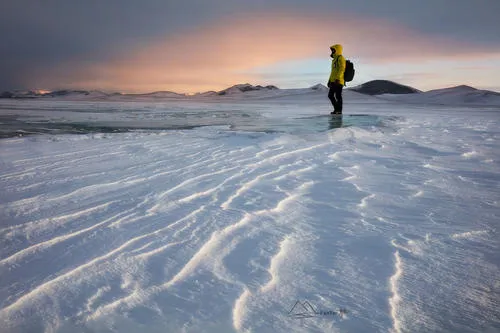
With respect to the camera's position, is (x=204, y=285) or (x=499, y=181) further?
(x=499, y=181)

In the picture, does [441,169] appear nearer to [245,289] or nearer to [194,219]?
[194,219]

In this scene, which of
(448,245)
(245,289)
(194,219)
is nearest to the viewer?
(245,289)

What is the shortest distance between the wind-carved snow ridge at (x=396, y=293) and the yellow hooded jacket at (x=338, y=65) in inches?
304

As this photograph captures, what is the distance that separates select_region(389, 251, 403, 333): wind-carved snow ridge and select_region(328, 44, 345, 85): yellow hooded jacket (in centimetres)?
771

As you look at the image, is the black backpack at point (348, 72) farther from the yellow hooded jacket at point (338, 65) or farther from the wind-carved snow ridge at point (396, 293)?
the wind-carved snow ridge at point (396, 293)

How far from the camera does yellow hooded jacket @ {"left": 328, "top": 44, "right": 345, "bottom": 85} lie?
8.80 metres

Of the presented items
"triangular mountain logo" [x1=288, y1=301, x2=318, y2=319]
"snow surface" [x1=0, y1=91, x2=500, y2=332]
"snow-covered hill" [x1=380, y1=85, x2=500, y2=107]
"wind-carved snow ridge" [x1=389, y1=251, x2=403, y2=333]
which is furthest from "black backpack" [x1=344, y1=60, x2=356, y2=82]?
"snow-covered hill" [x1=380, y1=85, x2=500, y2=107]

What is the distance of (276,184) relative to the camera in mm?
2904

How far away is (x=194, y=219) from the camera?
2139 mm

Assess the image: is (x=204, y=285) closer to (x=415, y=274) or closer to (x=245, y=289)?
(x=245, y=289)

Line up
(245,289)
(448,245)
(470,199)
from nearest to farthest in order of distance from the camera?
(245,289), (448,245), (470,199)

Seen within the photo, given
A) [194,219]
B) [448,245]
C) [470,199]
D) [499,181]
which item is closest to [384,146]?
[499,181]

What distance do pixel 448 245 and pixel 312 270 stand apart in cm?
77

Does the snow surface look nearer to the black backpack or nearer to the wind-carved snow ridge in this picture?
the wind-carved snow ridge
